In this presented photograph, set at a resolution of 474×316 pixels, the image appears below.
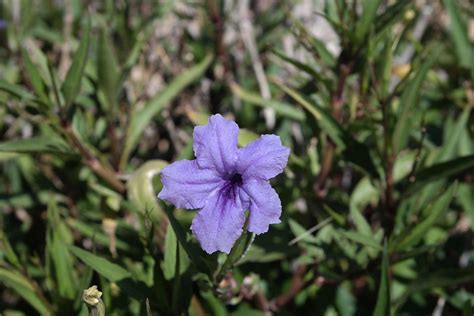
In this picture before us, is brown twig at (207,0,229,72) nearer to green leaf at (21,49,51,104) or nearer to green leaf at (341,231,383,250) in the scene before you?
green leaf at (21,49,51,104)

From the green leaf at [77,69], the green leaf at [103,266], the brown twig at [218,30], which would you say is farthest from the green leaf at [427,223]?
the brown twig at [218,30]

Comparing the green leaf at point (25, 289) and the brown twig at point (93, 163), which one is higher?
the brown twig at point (93, 163)

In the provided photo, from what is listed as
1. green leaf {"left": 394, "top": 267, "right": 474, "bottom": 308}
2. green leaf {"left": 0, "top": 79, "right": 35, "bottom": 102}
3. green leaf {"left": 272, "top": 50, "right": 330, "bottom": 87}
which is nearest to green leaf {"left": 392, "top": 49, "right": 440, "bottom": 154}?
green leaf {"left": 272, "top": 50, "right": 330, "bottom": 87}

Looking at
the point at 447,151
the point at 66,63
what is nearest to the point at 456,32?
the point at 447,151

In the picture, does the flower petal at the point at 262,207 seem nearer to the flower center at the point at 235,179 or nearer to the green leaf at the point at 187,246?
the flower center at the point at 235,179

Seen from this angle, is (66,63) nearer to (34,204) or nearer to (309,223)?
(34,204)

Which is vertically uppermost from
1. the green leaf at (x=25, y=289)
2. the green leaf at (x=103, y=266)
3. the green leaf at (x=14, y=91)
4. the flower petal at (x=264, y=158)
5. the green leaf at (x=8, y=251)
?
the flower petal at (x=264, y=158)

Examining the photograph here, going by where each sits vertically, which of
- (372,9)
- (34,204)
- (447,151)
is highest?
(372,9)

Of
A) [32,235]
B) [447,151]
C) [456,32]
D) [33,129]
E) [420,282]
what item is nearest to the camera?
[420,282]
